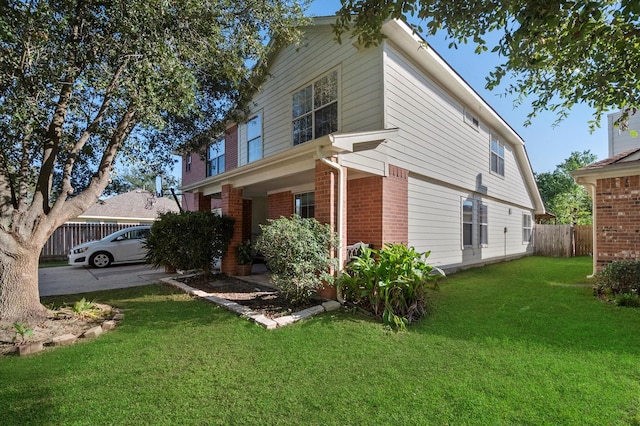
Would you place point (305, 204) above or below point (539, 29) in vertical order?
below

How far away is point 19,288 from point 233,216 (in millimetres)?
4572

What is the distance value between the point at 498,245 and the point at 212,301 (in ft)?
36.3

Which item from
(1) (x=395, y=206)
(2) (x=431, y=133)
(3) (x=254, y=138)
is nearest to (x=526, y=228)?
(2) (x=431, y=133)

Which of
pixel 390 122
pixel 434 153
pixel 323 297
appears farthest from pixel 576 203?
pixel 323 297

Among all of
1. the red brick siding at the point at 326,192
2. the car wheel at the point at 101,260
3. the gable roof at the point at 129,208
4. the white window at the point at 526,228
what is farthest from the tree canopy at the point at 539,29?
the gable roof at the point at 129,208

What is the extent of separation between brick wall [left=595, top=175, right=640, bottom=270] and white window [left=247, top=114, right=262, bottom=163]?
9.48 meters

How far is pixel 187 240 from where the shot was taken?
7.62 m

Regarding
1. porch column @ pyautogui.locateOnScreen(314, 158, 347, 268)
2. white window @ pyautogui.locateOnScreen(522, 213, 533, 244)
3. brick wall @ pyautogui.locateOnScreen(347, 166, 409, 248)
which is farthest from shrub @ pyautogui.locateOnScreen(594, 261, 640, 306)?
white window @ pyautogui.locateOnScreen(522, 213, 533, 244)

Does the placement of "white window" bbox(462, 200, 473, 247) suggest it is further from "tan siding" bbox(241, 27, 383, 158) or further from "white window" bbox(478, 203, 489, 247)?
"tan siding" bbox(241, 27, 383, 158)

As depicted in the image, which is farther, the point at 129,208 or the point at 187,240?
the point at 129,208

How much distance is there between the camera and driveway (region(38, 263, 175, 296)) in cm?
743

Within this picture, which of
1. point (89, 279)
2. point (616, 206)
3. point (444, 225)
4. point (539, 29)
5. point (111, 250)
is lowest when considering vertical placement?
point (89, 279)

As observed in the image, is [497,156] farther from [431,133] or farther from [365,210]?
[365,210]

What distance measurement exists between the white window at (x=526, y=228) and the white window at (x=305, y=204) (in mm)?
11907
